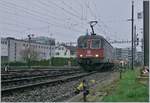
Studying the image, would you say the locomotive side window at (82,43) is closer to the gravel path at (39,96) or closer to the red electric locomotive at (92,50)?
the red electric locomotive at (92,50)

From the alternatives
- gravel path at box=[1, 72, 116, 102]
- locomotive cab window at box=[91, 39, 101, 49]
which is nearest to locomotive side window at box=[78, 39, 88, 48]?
locomotive cab window at box=[91, 39, 101, 49]

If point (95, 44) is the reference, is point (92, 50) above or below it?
below

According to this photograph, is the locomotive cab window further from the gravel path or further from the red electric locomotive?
the gravel path

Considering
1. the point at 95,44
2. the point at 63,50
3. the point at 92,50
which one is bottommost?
the point at 92,50

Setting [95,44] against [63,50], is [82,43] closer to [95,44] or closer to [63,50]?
[95,44]

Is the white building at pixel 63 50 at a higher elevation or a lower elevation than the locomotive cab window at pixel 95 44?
higher

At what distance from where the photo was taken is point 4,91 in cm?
1348

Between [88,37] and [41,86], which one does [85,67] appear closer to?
[88,37]

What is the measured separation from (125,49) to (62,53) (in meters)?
31.0

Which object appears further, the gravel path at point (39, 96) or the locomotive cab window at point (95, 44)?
the locomotive cab window at point (95, 44)

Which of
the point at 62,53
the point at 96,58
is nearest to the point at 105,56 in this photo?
the point at 96,58

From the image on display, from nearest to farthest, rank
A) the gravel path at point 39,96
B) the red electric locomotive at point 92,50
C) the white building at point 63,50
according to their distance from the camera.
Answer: the gravel path at point 39,96, the red electric locomotive at point 92,50, the white building at point 63,50

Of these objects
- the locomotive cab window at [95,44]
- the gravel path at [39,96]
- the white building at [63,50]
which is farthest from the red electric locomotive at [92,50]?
the white building at [63,50]

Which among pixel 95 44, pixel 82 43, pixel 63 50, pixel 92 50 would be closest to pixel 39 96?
pixel 95 44
